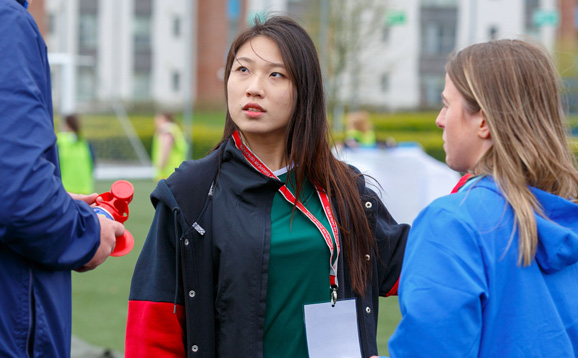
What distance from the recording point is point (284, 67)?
261cm

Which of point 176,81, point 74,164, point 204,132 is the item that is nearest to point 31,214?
point 74,164

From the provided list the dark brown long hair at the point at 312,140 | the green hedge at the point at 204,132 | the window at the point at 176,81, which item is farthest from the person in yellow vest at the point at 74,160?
the window at the point at 176,81

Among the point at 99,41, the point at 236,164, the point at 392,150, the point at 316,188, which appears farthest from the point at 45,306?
the point at 99,41

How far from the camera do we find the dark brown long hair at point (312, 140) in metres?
2.61

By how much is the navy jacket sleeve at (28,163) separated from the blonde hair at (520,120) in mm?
1041

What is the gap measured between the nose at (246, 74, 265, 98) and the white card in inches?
27.8

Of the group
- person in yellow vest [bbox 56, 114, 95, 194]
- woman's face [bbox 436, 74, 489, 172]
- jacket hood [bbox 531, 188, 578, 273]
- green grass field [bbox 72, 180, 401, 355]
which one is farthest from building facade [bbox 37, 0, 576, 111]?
jacket hood [bbox 531, 188, 578, 273]

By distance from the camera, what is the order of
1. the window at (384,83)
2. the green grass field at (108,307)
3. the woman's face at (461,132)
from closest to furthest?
1. the woman's face at (461,132)
2. the green grass field at (108,307)
3. the window at (384,83)

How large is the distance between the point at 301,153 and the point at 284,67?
0.30 metres

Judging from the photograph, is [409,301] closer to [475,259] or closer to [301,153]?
Result: [475,259]

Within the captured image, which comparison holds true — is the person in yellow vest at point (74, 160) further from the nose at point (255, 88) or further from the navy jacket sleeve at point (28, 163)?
the navy jacket sleeve at point (28, 163)

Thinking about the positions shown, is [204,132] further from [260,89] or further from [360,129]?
[260,89]

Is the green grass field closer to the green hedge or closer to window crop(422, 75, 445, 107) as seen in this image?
the green hedge

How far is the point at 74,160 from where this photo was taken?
10.7m
